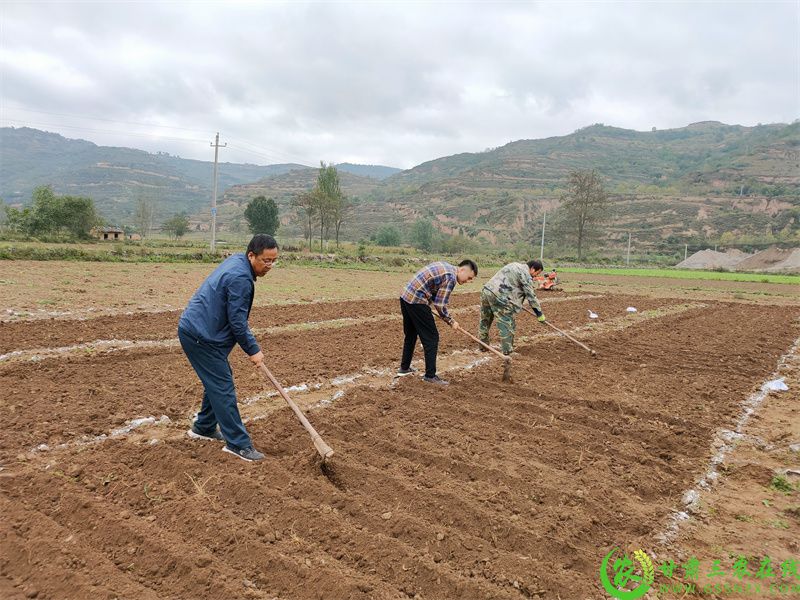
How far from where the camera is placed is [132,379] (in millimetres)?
6523

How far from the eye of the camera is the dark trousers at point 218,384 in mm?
4266

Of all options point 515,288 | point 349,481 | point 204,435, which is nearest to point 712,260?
point 515,288

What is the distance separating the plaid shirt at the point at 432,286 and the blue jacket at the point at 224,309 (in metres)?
2.86

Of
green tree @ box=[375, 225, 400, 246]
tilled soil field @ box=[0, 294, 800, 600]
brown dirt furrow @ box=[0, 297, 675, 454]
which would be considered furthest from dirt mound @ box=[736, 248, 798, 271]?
brown dirt furrow @ box=[0, 297, 675, 454]

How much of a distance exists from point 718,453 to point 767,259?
58.1 m

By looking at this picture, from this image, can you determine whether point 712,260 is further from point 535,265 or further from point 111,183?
point 111,183

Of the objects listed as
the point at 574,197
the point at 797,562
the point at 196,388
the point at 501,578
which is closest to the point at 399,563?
the point at 501,578

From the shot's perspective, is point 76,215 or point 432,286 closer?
point 432,286

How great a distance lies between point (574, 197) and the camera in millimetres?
61281

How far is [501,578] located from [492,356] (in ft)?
20.1

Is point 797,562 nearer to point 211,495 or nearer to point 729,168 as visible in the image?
point 211,495

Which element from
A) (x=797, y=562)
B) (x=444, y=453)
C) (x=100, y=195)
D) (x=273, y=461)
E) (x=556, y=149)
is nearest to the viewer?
(x=797, y=562)

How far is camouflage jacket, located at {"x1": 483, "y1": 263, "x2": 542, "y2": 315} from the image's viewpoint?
26.9 feet

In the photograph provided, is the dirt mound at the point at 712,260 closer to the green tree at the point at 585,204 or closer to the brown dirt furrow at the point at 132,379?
the green tree at the point at 585,204
